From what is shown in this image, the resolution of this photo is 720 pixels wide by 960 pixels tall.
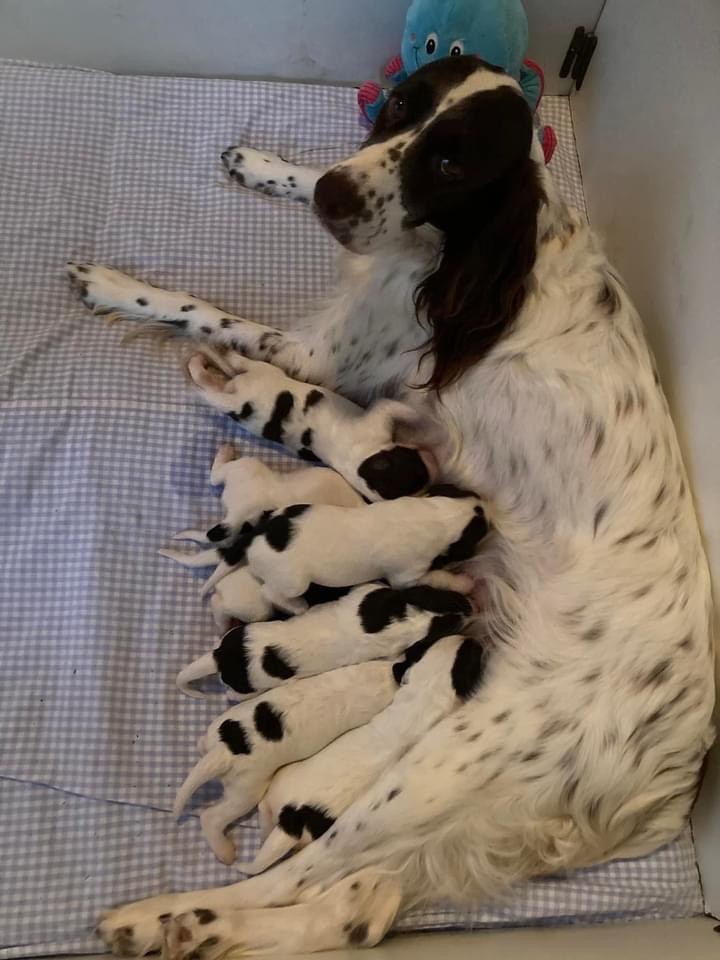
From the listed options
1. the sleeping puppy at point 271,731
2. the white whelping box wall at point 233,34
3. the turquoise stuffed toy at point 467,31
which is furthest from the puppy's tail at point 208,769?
the white whelping box wall at point 233,34

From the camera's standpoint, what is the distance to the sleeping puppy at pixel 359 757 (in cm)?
192

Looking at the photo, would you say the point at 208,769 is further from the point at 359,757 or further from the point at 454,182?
the point at 454,182

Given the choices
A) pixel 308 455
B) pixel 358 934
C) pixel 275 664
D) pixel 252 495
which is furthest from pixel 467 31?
pixel 358 934

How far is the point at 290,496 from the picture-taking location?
2.21 m

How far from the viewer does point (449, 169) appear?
1.92m

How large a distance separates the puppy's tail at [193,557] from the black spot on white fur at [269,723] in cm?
43

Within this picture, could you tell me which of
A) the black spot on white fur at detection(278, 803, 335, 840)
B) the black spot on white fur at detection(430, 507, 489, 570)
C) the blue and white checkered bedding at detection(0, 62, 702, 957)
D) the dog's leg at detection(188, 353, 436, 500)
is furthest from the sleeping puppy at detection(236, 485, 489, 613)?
the black spot on white fur at detection(278, 803, 335, 840)

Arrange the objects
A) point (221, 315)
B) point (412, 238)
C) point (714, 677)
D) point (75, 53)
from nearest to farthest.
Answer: point (714, 677)
point (412, 238)
point (221, 315)
point (75, 53)

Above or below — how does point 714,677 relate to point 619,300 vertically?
below

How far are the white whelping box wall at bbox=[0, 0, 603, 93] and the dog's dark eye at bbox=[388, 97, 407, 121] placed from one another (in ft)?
3.95

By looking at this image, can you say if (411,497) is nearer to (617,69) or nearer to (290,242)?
(290,242)

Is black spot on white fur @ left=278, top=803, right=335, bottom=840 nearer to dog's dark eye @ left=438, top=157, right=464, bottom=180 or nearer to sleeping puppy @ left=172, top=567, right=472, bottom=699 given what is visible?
sleeping puppy @ left=172, top=567, right=472, bottom=699

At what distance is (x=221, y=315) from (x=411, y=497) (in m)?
0.88

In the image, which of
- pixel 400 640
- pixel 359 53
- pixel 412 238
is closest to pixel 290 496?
pixel 400 640
